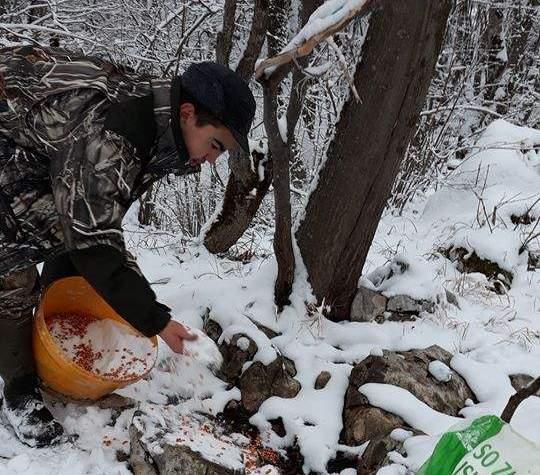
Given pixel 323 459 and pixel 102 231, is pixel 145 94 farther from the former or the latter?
pixel 323 459

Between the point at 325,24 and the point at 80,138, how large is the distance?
971 millimetres

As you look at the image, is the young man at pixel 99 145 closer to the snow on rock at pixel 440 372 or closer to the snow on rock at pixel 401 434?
the snow on rock at pixel 401 434

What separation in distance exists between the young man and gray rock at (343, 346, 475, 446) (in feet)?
2.74

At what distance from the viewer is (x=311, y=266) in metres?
2.97

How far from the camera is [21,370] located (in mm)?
2316

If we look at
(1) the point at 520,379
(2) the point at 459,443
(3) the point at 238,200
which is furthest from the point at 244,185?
(2) the point at 459,443

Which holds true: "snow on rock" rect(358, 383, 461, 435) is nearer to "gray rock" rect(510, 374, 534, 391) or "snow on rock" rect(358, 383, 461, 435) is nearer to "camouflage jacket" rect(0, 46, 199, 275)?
"gray rock" rect(510, 374, 534, 391)

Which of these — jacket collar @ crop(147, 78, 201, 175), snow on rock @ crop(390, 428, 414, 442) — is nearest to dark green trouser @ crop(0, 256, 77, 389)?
jacket collar @ crop(147, 78, 201, 175)

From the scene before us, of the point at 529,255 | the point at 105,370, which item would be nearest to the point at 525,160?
the point at 529,255

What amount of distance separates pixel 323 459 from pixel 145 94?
61.0 inches

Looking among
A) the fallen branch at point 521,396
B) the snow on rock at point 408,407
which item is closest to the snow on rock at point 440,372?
the snow on rock at point 408,407

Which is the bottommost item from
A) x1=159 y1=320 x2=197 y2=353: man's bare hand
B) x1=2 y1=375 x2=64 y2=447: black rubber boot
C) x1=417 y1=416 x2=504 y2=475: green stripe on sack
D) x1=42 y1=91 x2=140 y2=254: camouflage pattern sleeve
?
x1=2 y1=375 x2=64 y2=447: black rubber boot

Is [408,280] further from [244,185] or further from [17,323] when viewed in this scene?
[17,323]

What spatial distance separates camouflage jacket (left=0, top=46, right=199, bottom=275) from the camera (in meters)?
1.88
